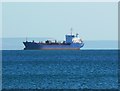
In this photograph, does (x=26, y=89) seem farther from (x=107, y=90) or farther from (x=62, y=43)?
(x=62, y=43)

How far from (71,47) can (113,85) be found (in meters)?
144

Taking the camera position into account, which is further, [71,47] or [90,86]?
[71,47]

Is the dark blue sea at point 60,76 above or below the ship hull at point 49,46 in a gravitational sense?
below

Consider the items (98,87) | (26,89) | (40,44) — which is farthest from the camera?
(40,44)

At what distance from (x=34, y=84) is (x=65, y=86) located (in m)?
3.20

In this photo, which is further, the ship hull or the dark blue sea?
the ship hull

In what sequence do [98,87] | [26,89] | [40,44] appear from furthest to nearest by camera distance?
[40,44] < [98,87] < [26,89]

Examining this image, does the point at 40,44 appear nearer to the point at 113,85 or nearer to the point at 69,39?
the point at 69,39

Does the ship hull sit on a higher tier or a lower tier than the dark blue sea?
higher

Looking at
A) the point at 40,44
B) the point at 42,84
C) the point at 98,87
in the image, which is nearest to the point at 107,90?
the point at 98,87

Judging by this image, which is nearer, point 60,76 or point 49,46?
point 60,76

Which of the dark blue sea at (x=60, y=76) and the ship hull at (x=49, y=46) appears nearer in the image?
the dark blue sea at (x=60, y=76)

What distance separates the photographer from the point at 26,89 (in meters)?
45.8

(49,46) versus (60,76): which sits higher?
(49,46)
